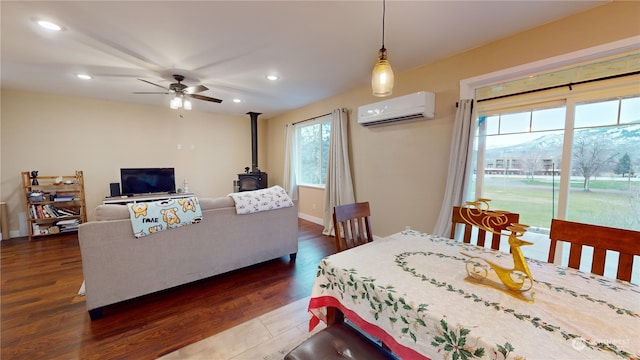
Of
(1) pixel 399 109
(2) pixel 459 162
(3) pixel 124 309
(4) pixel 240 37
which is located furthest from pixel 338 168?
(3) pixel 124 309

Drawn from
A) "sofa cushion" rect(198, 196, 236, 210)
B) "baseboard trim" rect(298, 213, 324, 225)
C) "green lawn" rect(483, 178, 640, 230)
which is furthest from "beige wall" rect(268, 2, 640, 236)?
"sofa cushion" rect(198, 196, 236, 210)

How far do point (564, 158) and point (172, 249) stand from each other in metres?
3.65

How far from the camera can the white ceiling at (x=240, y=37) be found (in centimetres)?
189

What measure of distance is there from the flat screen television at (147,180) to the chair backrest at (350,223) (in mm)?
4775

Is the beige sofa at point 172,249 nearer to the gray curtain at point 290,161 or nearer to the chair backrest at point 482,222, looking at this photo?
the chair backrest at point 482,222

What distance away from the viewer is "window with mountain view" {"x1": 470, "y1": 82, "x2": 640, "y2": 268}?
1.88m

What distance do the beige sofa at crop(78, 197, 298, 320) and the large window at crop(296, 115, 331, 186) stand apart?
2047mm

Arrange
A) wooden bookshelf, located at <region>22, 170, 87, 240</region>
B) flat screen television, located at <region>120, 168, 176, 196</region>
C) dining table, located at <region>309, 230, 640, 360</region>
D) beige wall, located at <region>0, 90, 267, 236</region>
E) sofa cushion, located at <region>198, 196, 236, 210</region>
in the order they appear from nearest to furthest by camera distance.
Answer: dining table, located at <region>309, 230, 640, 360</region>, sofa cushion, located at <region>198, 196, 236, 210</region>, wooden bookshelf, located at <region>22, 170, 87, 240</region>, beige wall, located at <region>0, 90, 267, 236</region>, flat screen television, located at <region>120, 168, 176, 196</region>

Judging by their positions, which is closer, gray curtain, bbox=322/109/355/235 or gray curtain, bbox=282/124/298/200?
gray curtain, bbox=322/109/355/235

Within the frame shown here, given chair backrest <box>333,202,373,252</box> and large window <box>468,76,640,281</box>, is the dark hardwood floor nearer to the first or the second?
chair backrest <box>333,202,373,252</box>

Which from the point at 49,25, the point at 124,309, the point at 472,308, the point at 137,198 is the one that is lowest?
the point at 124,309

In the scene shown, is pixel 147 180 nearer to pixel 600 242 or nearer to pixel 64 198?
pixel 64 198

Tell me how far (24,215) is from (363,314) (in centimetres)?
587

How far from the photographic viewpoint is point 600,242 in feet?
4.09
